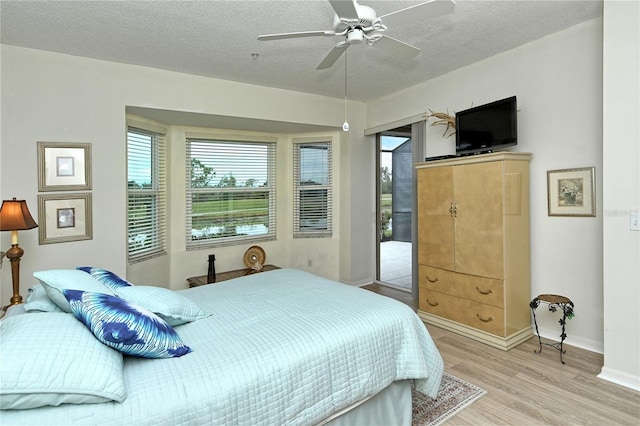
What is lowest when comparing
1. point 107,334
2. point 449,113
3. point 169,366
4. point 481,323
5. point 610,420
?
point 610,420

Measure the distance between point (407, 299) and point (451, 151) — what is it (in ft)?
6.38

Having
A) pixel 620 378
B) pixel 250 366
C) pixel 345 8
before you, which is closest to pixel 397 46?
pixel 345 8

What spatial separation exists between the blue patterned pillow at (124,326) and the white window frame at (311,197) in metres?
3.79

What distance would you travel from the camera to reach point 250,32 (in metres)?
2.85

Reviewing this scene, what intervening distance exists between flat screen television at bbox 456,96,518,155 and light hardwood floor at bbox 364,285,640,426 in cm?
183

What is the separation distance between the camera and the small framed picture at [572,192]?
284cm

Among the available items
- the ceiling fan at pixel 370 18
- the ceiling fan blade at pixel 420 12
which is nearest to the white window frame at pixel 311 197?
the ceiling fan at pixel 370 18

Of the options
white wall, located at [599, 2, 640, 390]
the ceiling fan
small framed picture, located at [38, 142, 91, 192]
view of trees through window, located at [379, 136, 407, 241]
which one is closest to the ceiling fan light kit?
the ceiling fan

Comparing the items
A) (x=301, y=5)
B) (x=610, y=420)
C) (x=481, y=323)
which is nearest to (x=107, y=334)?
(x=301, y=5)

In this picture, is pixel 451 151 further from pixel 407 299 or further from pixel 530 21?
pixel 407 299

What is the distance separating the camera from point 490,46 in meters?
3.21

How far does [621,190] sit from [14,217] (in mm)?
4382

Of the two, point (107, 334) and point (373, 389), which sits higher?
point (107, 334)

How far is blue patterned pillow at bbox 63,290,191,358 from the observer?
1342mm
